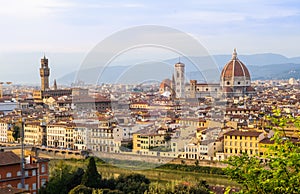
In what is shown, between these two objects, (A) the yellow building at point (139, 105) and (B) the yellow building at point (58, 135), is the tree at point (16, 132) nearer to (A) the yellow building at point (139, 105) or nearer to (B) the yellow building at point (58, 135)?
(B) the yellow building at point (58, 135)

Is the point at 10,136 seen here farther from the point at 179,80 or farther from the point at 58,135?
the point at 179,80

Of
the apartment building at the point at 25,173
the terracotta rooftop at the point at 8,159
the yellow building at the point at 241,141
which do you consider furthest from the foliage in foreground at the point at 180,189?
the yellow building at the point at 241,141

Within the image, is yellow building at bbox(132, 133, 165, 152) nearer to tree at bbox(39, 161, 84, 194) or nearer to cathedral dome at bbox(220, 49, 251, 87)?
tree at bbox(39, 161, 84, 194)

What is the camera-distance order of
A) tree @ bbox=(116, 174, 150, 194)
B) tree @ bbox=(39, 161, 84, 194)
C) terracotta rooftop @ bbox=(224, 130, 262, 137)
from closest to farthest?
tree @ bbox=(39, 161, 84, 194) < tree @ bbox=(116, 174, 150, 194) < terracotta rooftop @ bbox=(224, 130, 262, 137)

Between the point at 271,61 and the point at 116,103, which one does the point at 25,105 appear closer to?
the point at 116,103

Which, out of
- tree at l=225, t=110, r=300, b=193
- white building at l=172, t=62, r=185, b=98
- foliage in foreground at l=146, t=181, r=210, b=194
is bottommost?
foliage in foreground at l=146, t=181, r=210, b=194

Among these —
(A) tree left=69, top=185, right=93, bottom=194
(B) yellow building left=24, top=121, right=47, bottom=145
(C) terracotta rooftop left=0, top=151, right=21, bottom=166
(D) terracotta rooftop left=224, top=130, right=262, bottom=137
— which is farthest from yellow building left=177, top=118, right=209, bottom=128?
(A) tree left=69, top=185, right=93, bottom=194
